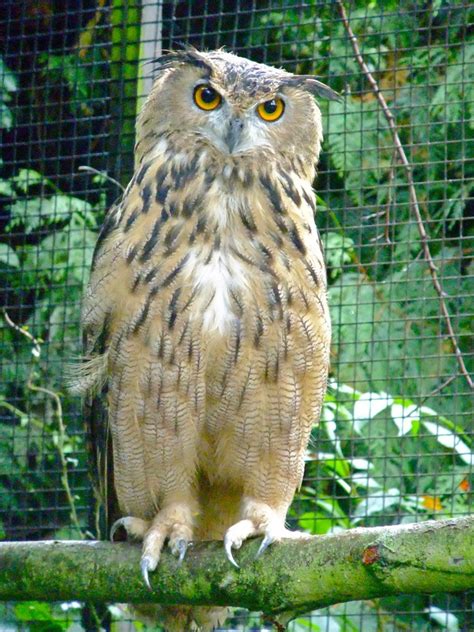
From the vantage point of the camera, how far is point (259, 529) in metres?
2.44

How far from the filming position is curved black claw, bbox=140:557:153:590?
2250mm

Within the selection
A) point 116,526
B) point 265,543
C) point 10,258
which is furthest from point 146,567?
point 10,258

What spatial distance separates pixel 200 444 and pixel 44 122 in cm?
191

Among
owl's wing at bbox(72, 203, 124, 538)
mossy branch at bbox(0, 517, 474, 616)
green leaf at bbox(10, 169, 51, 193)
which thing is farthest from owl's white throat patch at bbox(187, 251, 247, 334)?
green leaf at bbox(10, 169, 51, 193)

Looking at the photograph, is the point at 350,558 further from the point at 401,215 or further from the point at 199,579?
the point at 401,215

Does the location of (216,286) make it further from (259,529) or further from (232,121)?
(259,529)

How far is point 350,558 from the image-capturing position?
1889mm

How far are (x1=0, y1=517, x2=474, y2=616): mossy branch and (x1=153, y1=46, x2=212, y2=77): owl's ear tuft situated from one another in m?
1.24

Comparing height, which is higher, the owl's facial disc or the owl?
the owl's facial disc

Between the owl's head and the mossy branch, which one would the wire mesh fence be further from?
the mossy branch

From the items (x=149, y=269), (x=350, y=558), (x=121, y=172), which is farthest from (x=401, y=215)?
(x=350, y=558)

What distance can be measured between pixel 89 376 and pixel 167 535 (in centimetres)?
46

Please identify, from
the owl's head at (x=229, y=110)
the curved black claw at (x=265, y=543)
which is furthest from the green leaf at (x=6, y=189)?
the curved black claw at (x=265, y=543)

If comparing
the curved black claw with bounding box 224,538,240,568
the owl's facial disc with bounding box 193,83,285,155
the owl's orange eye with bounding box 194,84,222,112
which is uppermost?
the owl's orange eye with bounding box 194,84,222,112
